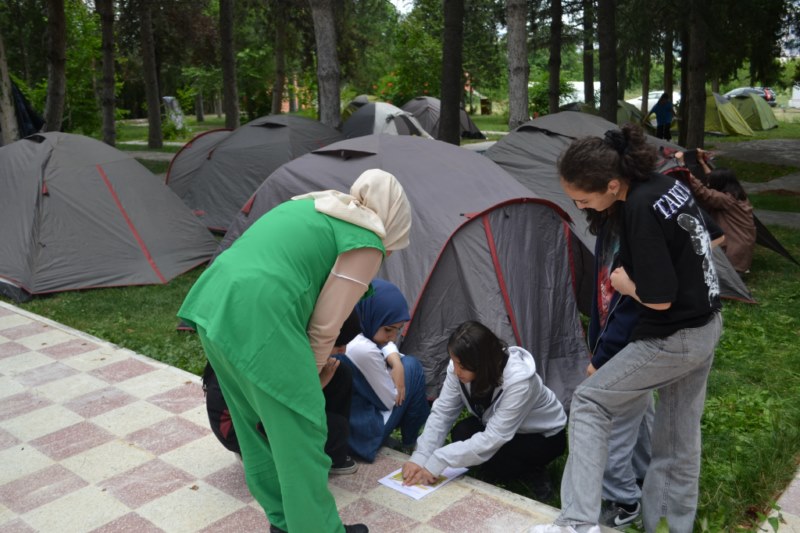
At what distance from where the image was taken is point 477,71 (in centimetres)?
3005

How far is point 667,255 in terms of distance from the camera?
2.55 m

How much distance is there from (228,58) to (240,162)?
8290 mm

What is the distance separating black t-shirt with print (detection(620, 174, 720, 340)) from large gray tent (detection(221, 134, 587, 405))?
218 cm

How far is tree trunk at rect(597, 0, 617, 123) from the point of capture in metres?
13.3

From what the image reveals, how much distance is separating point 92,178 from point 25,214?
724 mm

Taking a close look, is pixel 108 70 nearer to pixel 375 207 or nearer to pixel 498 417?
pixel 498 417

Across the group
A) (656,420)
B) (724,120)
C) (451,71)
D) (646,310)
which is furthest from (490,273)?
(724,120)

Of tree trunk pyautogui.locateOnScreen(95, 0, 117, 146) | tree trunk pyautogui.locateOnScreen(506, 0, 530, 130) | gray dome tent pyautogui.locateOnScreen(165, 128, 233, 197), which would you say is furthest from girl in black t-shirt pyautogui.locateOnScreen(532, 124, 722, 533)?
tree trunk pyautogui.locateOnScreen(95, 0, 117, 146)

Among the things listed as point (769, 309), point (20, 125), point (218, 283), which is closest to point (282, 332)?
point (218, 283)

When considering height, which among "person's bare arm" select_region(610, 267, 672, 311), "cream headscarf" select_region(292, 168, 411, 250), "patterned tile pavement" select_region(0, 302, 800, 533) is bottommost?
"patterned tile pavement" select_region(0, 302, 800, 533)

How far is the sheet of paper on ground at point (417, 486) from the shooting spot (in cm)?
343

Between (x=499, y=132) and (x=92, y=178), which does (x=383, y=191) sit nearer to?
(x=92, y=178)

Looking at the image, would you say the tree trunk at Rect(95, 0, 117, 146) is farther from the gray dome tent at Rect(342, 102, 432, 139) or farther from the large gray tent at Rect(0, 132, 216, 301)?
the large gray tent at Rect(0, 132, 216, 301)

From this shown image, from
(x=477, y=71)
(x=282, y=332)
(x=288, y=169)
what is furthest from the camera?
(x=477, y=71)
